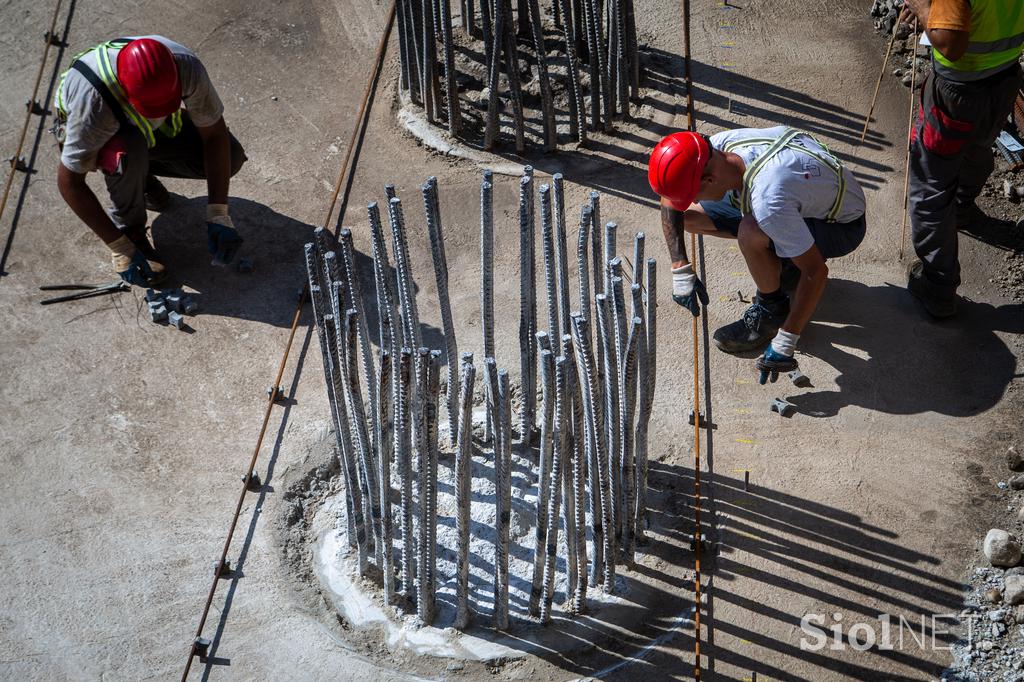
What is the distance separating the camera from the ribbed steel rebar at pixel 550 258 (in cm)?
525

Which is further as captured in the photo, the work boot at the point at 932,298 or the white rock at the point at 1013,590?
the work boot at the point at 932,298

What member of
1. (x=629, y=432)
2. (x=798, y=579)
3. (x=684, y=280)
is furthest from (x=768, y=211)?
(x=798, y=579)

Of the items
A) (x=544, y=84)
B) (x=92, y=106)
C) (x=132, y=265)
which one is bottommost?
(x=132, y=265)

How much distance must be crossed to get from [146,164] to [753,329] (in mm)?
4018

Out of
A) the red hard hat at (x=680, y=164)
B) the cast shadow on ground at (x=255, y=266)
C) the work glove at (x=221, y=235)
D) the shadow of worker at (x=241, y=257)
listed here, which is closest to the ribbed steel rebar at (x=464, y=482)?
the red hard hat at (x=680, y=164)

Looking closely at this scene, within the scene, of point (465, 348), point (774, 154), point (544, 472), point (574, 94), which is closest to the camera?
point (544, 472)

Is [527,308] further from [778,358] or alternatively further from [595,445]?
[778,358]

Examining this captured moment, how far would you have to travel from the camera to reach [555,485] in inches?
186

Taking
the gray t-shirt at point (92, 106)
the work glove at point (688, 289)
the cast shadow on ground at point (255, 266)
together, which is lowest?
the cast shadow on ground at point (255, 266)

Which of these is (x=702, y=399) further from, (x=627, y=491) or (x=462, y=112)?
(x=462, y=112)

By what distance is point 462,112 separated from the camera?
852 cm

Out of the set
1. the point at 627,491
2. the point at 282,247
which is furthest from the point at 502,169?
the point at 627,491

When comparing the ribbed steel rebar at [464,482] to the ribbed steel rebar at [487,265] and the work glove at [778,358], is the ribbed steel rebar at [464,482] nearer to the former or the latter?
the ribbed steel rebar at [487,265]

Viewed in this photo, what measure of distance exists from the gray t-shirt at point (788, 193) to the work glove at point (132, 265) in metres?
3.81
